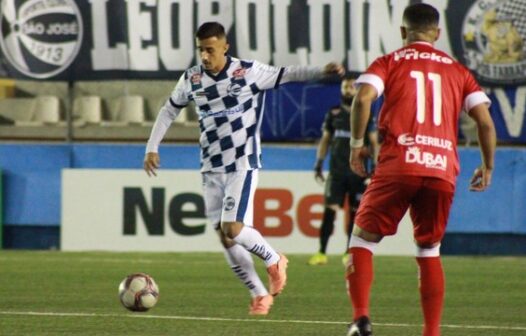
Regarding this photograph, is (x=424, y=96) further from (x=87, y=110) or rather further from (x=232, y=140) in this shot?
(x=87, y=110)

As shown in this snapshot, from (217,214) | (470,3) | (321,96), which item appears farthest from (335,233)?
(217,214)

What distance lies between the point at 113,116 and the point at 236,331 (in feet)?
33.6

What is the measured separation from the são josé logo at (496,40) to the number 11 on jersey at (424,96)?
33.4 feet

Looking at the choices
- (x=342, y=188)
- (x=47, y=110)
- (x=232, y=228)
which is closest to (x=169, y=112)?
(x=232, y=228)

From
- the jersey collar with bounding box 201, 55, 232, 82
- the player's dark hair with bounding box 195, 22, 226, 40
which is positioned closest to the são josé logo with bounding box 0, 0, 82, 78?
the jersey collar with bounding box 201, 55, 232, 82

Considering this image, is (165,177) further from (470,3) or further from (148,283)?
(148,283)

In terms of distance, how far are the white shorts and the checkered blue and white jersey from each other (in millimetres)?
54

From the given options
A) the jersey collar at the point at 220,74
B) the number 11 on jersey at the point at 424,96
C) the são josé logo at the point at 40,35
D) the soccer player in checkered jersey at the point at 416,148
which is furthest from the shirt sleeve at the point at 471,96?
the são josé logo at the point at 40,35

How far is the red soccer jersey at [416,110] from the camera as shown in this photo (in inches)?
305

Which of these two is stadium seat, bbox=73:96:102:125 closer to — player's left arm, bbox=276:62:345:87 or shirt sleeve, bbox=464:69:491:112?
player's left arm, bbox=276:62:345:87

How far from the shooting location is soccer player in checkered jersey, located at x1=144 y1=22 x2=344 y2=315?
34.0ft

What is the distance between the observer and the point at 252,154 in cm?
1054

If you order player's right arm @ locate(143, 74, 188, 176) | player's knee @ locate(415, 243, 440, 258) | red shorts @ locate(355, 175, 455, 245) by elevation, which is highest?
player's right arm @ locate(143, 74, 188, 176)

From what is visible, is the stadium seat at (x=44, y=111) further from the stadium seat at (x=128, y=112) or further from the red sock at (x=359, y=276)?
the red sock at (x=359, y=276)
